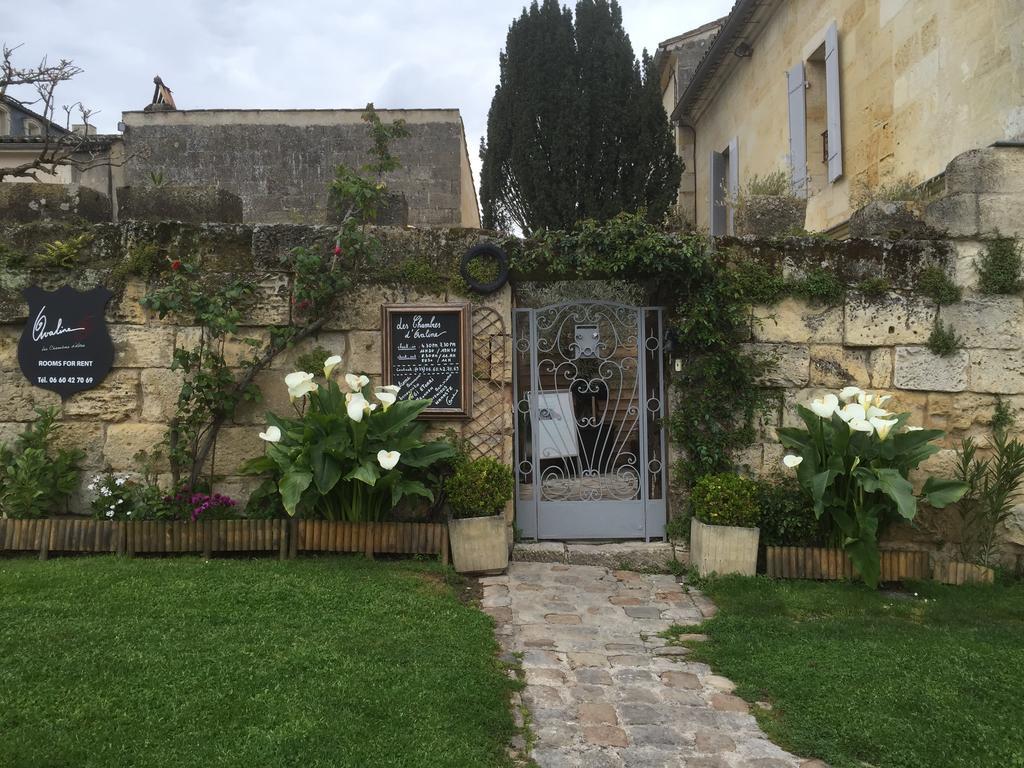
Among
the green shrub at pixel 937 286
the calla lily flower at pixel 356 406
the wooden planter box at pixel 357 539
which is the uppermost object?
the green shrub at pixel 937 286

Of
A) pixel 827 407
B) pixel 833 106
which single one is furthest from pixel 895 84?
pixel 827 407

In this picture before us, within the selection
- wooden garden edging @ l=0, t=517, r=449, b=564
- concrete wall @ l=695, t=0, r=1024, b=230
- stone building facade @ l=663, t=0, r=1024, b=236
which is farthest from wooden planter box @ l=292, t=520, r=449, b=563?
concrete wall @ l=695, t=0, r=1024, b=230

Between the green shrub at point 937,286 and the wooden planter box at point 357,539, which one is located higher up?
the green shrub at point 937,286

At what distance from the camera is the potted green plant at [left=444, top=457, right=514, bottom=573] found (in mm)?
4973

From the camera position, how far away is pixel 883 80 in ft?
25.3

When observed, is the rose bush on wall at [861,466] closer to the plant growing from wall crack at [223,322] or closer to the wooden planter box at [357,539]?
the wooden planter box at [357,539]

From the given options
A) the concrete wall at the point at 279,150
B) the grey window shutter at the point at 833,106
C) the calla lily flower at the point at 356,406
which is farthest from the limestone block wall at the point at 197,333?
the concrete wall at the point at 279,150

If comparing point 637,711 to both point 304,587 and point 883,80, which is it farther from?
point 883,80

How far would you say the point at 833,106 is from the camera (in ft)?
27.9

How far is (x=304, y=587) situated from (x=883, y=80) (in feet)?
23.6

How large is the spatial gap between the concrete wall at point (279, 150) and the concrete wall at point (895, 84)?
177 inches

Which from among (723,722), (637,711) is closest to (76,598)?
(637,711)

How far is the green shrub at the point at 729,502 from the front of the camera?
4953 millimetres

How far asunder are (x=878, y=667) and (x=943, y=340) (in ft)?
8.99
